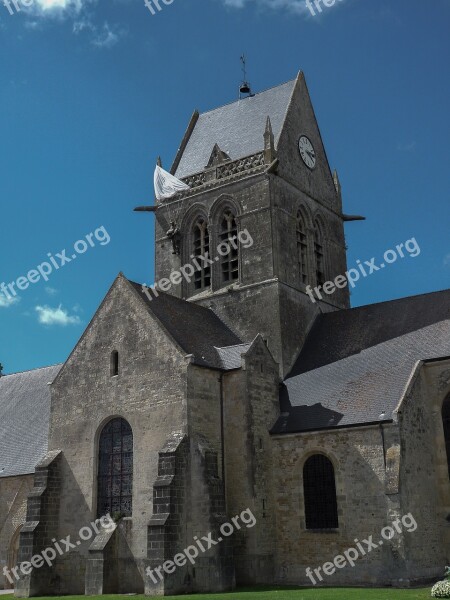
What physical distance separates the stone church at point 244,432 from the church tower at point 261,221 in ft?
0.34

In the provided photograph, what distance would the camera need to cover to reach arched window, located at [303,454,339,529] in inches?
859

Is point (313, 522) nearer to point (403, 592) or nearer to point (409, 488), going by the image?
point (409, 488)

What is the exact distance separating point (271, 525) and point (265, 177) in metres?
13.9

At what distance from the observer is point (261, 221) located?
28766 mm

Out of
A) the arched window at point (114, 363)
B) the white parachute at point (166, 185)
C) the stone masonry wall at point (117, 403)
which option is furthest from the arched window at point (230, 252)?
the arched window at point (114, 363)

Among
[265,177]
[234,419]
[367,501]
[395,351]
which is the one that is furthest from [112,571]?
[265,177]

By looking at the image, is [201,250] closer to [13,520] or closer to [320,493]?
[320,493]

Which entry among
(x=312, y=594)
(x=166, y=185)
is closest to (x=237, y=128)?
(x=166, y=185)

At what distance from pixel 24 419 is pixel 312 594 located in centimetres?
1750

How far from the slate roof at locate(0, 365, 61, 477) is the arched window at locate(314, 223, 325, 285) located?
13098 mm

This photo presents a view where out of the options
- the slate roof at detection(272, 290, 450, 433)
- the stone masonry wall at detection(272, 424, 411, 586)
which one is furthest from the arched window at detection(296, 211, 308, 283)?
the stone masonry wall at detection(272, 424, 411, 586)

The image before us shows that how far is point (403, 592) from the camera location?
698 inches

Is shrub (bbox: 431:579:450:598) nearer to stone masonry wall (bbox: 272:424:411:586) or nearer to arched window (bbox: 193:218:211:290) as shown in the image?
stone masonry wall (bbox: 272:424:411:586)

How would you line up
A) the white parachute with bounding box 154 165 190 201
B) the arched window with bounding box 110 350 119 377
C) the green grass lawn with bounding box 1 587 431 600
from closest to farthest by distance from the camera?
the green grass lawn with bounding box 1 587 431 600
the arched window with bounding box 110 350 119 377
the white parachute with bounding box 154 165 190 201
